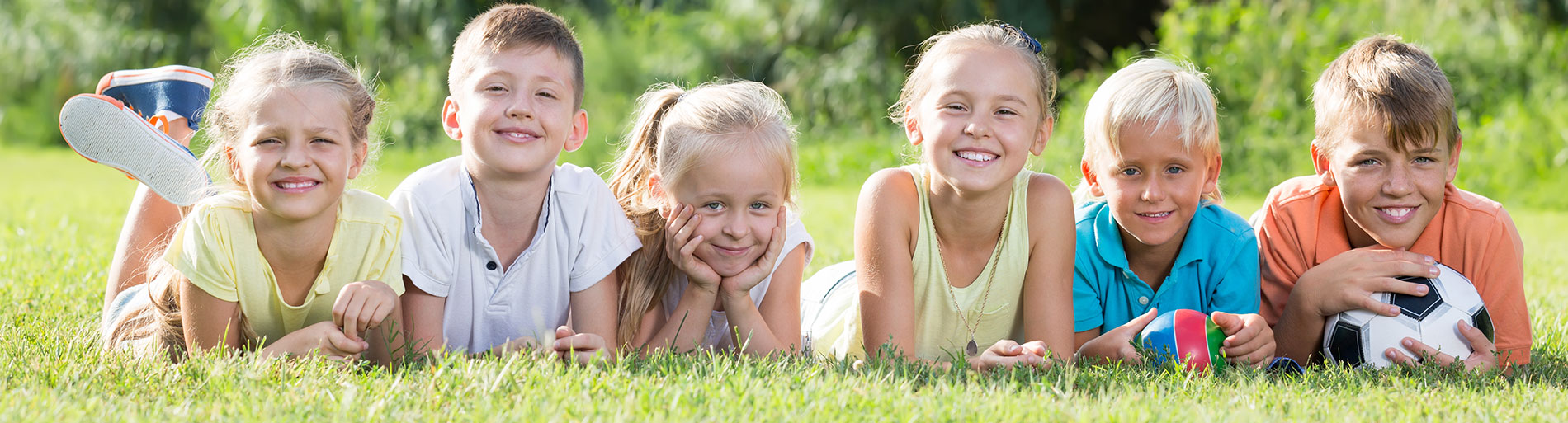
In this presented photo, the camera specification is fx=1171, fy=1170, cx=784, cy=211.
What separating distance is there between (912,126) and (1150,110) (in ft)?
2.38

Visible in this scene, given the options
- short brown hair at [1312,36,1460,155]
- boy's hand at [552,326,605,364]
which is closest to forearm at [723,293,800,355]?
boy's hand at [552,326,605,364]

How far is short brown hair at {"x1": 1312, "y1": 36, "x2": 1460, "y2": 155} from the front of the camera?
11.5 feet

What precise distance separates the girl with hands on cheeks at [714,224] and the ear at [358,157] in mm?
847

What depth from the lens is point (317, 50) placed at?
11.4ft

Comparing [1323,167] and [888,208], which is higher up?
[1323,167]

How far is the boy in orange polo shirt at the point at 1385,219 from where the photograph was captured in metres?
3.52

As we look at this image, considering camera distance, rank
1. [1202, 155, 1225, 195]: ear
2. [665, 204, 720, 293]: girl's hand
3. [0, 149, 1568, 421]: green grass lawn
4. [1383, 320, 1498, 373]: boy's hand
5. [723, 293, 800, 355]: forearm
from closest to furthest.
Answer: [0, 149, 1568, 421]: green grass lawn → [1383, 320, 1498, 373]: boy's hand → [665, 204, 720, 293]: girl's hand → [723, 293, 800, 355]: forearm → [1202, 155, 1225, 195]: ear

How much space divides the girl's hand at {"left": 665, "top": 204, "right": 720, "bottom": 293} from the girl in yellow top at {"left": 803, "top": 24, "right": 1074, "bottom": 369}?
455 millimetres

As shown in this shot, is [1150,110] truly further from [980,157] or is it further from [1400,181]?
[1400,181]

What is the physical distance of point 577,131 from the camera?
3699 mm

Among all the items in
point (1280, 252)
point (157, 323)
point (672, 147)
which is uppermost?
point (672, 147)

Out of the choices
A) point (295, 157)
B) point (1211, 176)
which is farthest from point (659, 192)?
point (1211, 176)

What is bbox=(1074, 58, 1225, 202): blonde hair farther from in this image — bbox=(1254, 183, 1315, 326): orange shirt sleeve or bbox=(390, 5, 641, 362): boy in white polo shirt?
bbox=(390, 5, 641, 362): boy in white polo shirt

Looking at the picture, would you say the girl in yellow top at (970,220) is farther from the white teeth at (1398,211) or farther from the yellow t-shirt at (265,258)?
the yellow t-shirt at (265,258)
